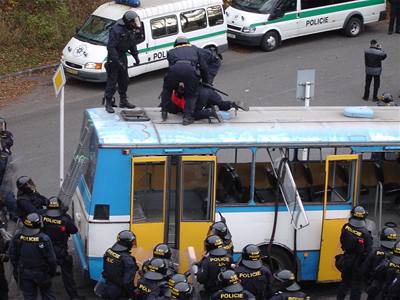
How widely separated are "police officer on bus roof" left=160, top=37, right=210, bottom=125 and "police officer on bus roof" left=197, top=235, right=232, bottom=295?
219 centimetres

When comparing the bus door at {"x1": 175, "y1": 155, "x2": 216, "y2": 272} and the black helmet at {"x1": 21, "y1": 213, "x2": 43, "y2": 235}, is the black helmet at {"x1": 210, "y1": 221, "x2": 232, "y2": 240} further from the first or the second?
the black helmet at {"x1": 21, "y1": 213, "x2": 43, "y2": 235}

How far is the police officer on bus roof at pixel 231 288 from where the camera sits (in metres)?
9.43

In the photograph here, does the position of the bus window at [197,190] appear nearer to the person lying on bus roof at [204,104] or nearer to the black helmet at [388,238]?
the person lying on bus roof at [204,104]

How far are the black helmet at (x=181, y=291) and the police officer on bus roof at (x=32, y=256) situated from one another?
7.33 ft

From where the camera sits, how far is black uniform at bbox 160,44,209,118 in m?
12.2

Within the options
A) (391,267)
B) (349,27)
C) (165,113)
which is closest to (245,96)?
(349,27)

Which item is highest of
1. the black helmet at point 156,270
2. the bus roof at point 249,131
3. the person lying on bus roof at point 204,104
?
the person lying on bus roof at point 204,104

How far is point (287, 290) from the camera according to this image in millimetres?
9539

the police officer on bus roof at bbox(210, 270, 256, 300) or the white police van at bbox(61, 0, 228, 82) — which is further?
the white police van at bbox(61, 0, 228, 82)

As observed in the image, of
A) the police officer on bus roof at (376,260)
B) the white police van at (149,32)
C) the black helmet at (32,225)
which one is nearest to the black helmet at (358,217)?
the police officer on bus roof at (376,260)

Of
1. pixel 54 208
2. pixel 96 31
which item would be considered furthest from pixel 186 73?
pixel 96 31

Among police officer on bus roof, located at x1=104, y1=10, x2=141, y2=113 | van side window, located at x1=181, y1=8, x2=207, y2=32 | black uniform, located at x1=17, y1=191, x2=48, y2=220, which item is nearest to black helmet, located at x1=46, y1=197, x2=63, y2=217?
black uniform, located at x1=17, y1=191, x2=48, y2=220

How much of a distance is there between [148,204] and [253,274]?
205 cm

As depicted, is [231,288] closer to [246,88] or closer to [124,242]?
[124,242]
